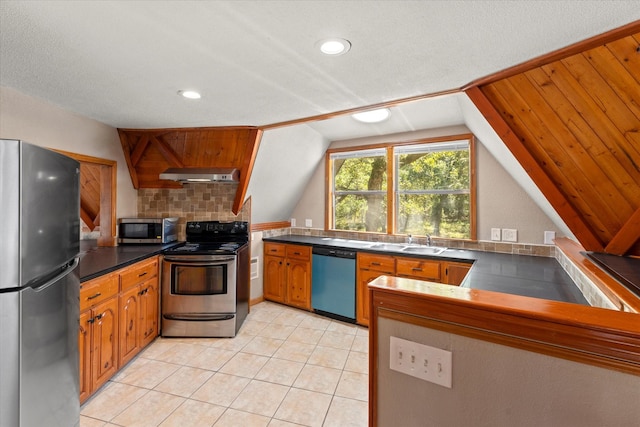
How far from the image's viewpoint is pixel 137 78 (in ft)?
6.37

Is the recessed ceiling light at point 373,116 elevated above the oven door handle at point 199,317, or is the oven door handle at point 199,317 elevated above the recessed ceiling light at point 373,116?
the recessed ceiling light at point 373,116

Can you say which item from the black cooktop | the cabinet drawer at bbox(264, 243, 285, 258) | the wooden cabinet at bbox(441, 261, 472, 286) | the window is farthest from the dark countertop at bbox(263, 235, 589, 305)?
the black cooktop

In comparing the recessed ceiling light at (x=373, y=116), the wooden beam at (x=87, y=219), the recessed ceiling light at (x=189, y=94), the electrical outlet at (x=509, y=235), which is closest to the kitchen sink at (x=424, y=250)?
the electrical outlet at (x=509, y=235)

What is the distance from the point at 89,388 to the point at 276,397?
1.30 meters

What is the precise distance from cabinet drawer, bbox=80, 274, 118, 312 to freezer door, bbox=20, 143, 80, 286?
25.0 inches

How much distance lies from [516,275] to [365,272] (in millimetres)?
1510

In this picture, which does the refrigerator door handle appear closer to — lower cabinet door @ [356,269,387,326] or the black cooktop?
the black cooktop

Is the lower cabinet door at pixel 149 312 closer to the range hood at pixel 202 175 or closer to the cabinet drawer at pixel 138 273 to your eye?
the cabinet drawer at pixel 138 273

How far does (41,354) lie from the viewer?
1.22m

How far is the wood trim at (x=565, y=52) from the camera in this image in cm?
124

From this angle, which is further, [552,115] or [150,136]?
[150,136]

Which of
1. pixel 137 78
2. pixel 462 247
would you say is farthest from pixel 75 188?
pixel 462 247

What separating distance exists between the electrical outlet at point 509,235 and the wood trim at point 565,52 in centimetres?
179

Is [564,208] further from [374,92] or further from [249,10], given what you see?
[249,10]
